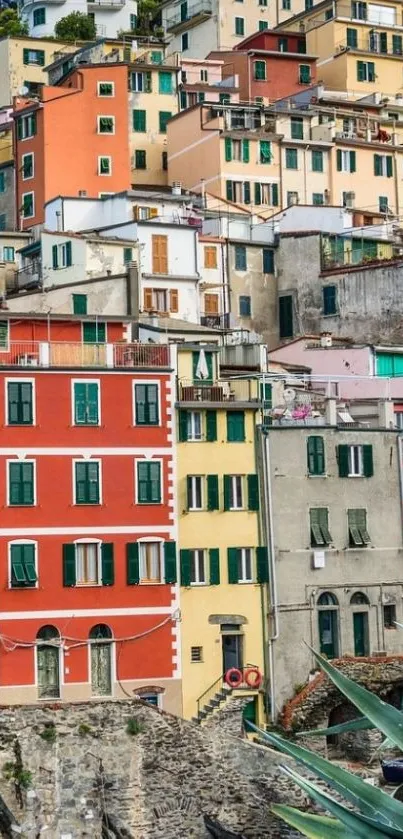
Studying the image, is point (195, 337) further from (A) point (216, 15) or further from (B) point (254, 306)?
(A) point (216, 15)

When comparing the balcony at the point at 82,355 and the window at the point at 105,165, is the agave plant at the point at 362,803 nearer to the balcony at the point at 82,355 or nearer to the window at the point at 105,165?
the balcony at the point at 82,355

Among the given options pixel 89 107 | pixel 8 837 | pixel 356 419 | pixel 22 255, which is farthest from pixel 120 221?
pixel 8 837

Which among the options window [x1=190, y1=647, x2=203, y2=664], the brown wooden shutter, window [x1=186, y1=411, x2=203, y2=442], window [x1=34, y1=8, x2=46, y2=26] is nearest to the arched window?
window [x1=190, y1=647, x2=203, y2=664]

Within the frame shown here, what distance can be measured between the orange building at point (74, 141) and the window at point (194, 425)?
30.8 meters

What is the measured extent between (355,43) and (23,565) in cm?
6354

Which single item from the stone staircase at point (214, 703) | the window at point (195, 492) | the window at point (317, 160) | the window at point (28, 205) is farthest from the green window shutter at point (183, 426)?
the window at point (317, 160)

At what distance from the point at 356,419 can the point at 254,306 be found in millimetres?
17608

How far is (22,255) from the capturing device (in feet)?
260

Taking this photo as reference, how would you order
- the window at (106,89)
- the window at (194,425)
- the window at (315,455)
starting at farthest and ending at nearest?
1. the window at (106,89)
2. the window at (315,455)
3. the window at (194,425)

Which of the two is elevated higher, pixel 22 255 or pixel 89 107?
pixel 89 107

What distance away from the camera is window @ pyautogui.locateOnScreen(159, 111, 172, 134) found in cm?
9681

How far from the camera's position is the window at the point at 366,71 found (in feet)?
354

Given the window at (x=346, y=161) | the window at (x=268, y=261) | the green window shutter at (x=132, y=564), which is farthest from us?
the window at (x=346, y=161)

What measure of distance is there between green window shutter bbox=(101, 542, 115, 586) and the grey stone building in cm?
556
